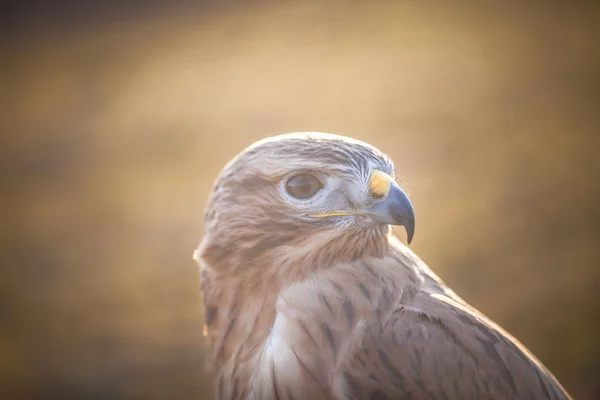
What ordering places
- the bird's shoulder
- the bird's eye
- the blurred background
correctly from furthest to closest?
the blurred background < the bird's eye < the bird's shoulder

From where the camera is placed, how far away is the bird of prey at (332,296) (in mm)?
1570

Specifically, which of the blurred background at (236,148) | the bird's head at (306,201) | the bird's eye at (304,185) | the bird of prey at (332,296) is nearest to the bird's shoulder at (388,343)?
the bird of prey at (332,296)

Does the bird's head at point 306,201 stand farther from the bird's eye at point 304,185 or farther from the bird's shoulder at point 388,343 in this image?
the bird's shoulder at point 388,343

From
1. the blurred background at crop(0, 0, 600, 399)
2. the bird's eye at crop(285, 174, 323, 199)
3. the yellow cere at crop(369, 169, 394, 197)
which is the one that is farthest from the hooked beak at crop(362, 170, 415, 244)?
the blurred background at crop(0, 0, 600, 399)

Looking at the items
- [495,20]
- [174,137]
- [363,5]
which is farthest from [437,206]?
[174,137]

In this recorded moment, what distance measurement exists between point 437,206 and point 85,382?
104 inches

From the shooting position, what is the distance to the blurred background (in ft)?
12.1

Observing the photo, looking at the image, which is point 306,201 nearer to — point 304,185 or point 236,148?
point 304,185

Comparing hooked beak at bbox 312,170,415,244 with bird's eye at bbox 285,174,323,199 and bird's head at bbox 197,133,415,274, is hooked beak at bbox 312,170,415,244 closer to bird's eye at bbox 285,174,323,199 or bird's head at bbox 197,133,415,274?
bird's head at bbox 197,133,415,274

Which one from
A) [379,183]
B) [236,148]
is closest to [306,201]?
[379,183]

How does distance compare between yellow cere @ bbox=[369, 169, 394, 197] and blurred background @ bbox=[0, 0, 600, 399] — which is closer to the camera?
yellow cere @ bbox=[369, 169, 394, 197]

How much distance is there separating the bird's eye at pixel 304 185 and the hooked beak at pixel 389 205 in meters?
0.17

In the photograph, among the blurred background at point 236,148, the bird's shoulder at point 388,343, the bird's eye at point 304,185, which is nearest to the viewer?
the bird's shoulder at point 388,343

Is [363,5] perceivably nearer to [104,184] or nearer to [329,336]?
[104,184]
